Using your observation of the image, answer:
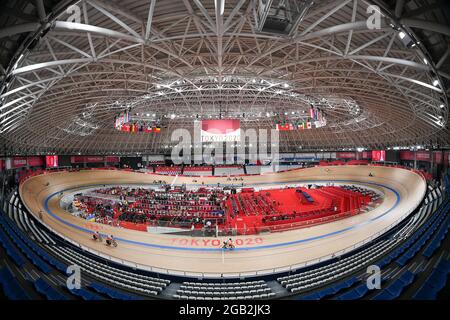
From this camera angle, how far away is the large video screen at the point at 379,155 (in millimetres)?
48000

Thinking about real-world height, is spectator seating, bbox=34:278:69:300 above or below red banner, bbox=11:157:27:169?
below

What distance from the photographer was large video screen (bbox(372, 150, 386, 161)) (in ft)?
157

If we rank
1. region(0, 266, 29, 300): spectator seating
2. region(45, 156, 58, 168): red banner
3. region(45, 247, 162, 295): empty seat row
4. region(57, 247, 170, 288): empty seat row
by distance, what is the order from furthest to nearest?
region(45, 156, 58, 168): red banner
region(57, 247, 170, 288): empty seat row
region(45, 247, 162, 295): empty seat row
region(0, 266, 29, 300): spectator seating

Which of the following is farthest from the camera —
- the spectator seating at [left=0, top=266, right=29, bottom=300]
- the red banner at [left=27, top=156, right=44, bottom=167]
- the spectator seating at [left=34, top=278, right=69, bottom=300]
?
the red banner at [left=27, top=156, right=44, bottom=167]

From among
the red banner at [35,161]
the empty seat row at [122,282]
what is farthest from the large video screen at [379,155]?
the red banner at [35,161]

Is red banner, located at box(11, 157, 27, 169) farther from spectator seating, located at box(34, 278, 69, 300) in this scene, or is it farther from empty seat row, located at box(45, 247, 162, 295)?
spectator seating, located at box(34, 278, 69, 300)

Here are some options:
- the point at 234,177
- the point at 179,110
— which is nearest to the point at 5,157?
the point at 179,110

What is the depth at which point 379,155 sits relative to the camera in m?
48.6

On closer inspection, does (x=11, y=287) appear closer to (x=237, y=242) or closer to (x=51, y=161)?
(x=237, y=242)

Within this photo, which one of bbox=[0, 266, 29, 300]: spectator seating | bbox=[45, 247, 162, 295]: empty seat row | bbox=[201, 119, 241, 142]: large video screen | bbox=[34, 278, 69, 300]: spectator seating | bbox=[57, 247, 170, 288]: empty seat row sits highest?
bbox=[201, 119, 241, 142]: large video screen

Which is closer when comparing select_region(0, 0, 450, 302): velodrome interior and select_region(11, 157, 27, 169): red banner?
select_region(0, 0, 450, 302): velodrome interior

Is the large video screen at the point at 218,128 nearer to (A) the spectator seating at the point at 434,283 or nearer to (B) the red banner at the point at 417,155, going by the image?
(A) the spectator seating at the point at 434,283

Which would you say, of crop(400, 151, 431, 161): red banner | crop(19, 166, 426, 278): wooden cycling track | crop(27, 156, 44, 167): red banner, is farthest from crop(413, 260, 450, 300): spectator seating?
crop(27, 156, 44, 167): red banner
